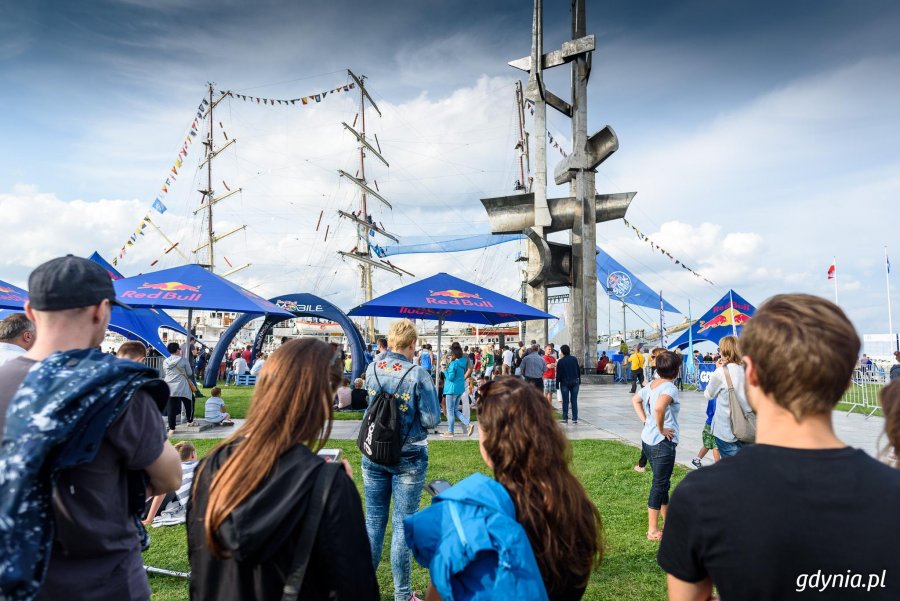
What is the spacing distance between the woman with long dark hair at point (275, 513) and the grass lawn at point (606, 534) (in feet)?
8.86

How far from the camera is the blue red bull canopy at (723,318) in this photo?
21.0 metres

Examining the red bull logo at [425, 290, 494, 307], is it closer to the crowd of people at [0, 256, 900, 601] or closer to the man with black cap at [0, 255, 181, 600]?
the crowd of people at [0, 256, 900, 601]

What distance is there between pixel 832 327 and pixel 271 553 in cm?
181

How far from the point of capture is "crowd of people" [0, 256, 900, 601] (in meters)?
1.44

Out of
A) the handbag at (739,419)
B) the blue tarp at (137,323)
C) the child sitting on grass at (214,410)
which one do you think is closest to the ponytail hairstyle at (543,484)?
the handbag at (739,419)

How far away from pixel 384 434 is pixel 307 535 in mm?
2209

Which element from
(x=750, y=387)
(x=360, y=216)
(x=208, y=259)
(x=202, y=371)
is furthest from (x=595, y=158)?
(x=208, y=259)

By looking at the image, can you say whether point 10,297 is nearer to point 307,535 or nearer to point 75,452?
point 75,452

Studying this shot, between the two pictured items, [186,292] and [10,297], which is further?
[10,297]

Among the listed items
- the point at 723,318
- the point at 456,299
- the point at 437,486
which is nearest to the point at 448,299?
the point at 456,299

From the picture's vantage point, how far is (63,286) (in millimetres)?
1917

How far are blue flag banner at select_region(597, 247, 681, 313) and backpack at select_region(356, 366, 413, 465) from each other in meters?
26.2

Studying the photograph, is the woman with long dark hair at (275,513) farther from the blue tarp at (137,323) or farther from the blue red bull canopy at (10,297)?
the blue tarp at (137,323)

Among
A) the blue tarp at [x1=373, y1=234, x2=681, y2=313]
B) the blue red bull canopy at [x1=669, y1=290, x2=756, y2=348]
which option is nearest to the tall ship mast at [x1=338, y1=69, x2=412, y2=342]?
the blue tarp at [x1=373, y1=234, x2=681, y2=313]
